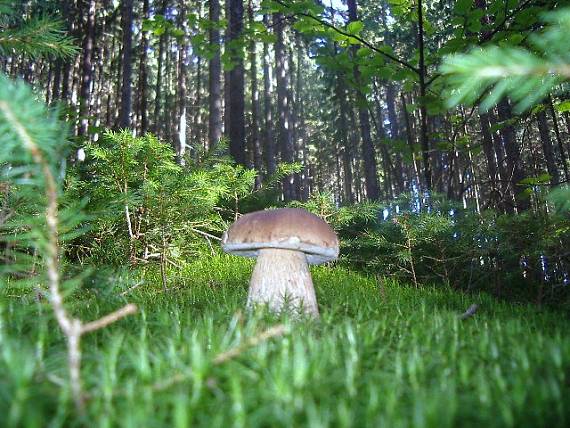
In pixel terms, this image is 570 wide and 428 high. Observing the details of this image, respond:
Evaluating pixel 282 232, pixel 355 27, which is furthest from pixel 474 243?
pixel 355 27

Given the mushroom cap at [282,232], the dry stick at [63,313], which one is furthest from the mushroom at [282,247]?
the dry stick at [63,313]

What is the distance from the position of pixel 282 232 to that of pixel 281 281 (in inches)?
17.0

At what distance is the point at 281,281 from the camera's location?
9.25 feet

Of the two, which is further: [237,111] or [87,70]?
[87,70]

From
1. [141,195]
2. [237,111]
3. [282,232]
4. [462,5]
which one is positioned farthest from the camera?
[237,111]

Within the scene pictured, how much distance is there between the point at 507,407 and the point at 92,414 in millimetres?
1016

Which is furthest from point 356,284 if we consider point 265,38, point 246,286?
point 265,38

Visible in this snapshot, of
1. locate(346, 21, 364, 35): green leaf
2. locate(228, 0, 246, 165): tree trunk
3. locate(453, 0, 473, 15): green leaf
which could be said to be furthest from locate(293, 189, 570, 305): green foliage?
locate(228, 0, 246, 165): tree trunk

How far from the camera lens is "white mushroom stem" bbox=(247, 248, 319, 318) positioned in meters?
2.67

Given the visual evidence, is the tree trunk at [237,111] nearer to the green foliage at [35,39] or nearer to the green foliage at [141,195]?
the green foliage at [141,195]

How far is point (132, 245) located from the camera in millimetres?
4406

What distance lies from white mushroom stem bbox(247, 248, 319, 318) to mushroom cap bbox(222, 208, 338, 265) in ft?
0.75

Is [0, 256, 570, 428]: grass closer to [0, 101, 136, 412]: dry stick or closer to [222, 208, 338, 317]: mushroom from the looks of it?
[0, 101, 136, 412]: dry stick

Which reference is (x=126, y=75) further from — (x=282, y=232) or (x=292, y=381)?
(x=292, y=381)
